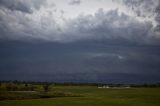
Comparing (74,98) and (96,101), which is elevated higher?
(74,98)

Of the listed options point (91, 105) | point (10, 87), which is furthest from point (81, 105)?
point (10, 87)

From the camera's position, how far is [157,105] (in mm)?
58188

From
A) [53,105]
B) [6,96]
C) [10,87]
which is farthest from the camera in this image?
[10,87]

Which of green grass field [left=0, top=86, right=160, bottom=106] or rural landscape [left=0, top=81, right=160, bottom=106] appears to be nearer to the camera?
green grass field [left=0, top=86, right=160, bottom=106]

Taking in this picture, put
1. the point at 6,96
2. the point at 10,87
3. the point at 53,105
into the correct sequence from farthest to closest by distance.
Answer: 1. the point at 10,87
2. the point at 6,96
3. the point at 53,105

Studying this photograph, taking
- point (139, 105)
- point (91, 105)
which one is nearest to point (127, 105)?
point (139, 105)

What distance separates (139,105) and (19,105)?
21479mm

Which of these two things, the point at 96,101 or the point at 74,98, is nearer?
the point at 96,101

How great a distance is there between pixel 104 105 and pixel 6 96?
104 ft

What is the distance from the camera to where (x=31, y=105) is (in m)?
58.0

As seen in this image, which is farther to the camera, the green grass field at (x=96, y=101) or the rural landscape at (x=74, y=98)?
the rural landscape at (x=74, y=98)

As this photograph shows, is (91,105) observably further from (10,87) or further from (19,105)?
(10,87)

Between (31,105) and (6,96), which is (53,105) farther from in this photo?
(6,96)

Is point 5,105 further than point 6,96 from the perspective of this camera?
No
